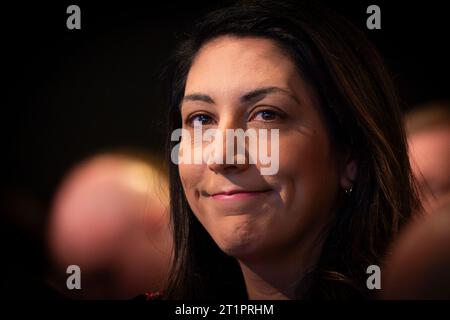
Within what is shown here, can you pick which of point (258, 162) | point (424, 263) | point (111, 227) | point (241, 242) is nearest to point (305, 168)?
point (258, 162)

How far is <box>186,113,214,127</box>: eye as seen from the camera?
1394 millimetres

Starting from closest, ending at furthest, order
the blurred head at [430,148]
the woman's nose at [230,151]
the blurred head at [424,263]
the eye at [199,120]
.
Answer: the blurred head at [424,263], the woman's nose at [230,151], the eye at [199,120], the blurred head at [430,148]

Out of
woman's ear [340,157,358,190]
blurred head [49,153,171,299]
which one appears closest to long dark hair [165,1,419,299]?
woman's ear [340,157,358,190]

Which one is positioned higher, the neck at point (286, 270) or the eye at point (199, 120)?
the eye at point (199, 120)

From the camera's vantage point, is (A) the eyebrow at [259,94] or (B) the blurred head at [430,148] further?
(B) the blurred head at [430,148]

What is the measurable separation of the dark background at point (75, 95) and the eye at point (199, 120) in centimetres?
26

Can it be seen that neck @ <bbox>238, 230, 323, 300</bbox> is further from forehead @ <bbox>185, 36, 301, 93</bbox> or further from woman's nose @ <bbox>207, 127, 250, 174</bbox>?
forehead @ <bbox>185, 36, 301, 93</bbox>

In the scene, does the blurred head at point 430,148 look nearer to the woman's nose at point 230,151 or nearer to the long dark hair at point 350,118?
the long dark hair at point 350,118

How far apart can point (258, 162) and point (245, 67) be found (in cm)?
23

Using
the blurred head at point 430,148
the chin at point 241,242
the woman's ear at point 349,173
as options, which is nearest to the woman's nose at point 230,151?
the chin at point 241,242

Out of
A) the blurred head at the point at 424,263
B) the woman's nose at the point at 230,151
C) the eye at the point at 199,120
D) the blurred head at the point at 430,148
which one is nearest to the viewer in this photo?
the blurred head at the point at 424,263

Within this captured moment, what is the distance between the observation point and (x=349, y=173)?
1397mm

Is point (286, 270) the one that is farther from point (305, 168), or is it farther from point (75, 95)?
point (75, 95)

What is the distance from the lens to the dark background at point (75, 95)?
1.63 m
